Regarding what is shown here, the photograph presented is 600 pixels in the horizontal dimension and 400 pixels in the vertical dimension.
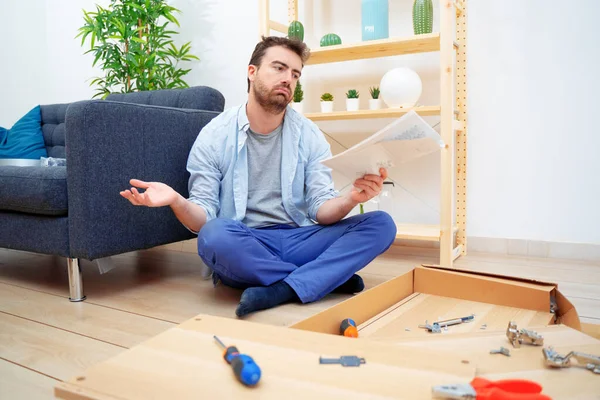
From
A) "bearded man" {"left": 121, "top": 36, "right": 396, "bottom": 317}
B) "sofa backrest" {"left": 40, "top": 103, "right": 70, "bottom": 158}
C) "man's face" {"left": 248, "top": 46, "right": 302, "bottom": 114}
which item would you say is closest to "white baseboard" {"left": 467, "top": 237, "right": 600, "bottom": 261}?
"bearded man" {"left": 121, "top": 36, "right": 396, "bottom": 317}

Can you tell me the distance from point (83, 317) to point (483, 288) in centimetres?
109

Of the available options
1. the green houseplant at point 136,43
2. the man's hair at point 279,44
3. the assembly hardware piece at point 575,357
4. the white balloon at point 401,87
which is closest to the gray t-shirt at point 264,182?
the man's hair at point 279,44

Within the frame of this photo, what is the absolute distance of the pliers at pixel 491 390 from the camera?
1.68 ft

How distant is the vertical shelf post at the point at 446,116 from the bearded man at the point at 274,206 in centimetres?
52

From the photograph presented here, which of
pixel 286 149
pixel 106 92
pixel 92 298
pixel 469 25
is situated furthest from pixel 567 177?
pixel 106 92

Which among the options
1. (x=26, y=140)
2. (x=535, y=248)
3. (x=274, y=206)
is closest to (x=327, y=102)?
(x=274, y=206)

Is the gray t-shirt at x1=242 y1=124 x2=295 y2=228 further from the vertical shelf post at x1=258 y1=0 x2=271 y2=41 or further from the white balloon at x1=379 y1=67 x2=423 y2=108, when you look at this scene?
the vertical shelf post at x1=258 y1=0 x2=271 y2=41

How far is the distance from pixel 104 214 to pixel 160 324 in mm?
441

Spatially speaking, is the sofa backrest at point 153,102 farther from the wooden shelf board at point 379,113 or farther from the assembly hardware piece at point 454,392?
the assembly hardware piece at point 454,392

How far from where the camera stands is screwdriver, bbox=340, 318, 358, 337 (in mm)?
961

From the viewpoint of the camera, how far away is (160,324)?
1281mm

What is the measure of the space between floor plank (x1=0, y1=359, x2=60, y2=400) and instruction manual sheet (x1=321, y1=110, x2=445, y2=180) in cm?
71

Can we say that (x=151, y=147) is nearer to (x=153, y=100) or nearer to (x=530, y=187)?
(x=153, y=100)

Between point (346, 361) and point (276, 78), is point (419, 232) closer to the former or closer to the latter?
point (276, 78)
